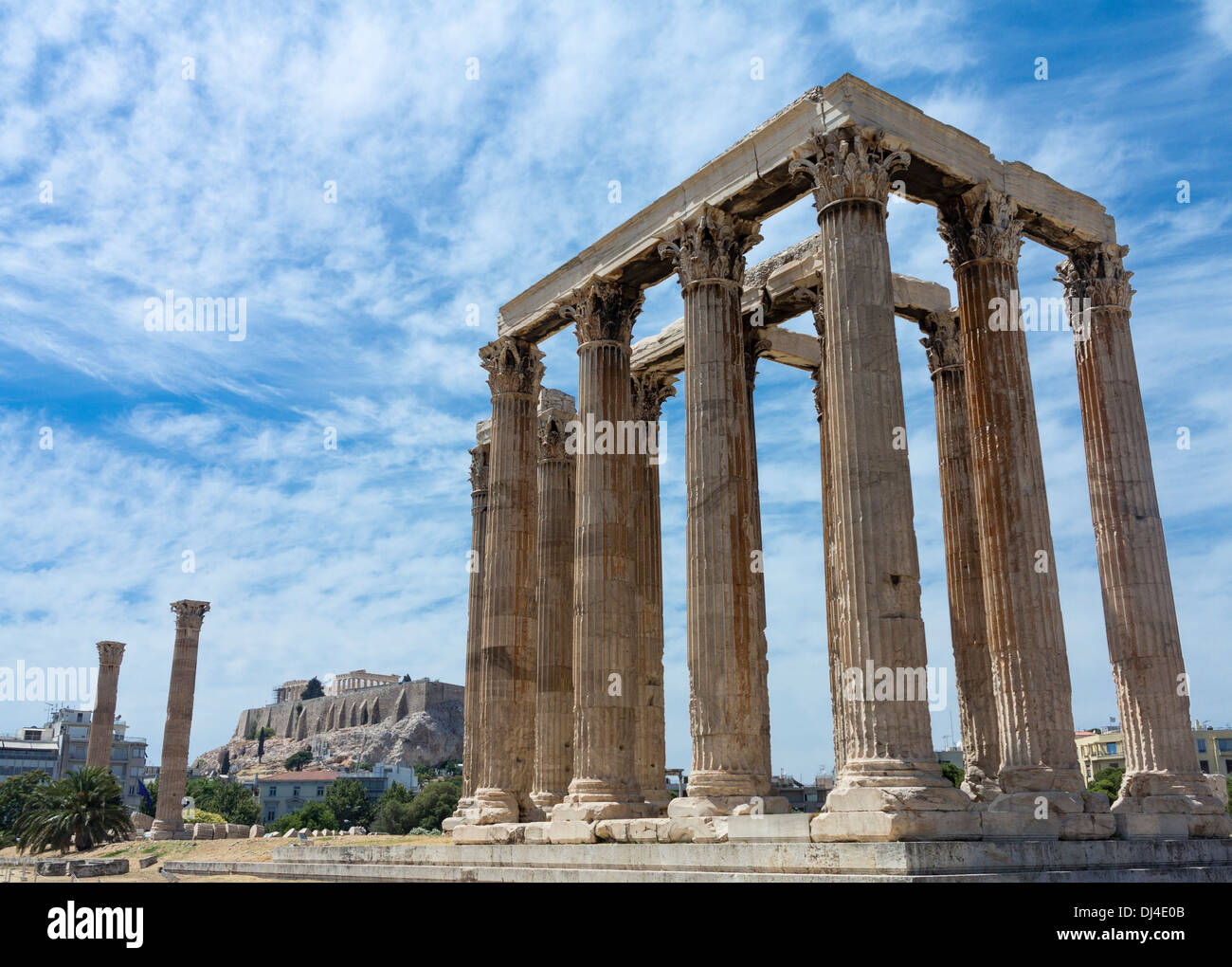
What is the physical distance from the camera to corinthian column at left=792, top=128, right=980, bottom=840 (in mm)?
17375

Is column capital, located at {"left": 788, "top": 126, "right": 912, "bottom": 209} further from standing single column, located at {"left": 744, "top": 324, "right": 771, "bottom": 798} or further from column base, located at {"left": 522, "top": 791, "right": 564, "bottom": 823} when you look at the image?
column base, located at {"left": 522, "top": 791, "right": 564, "bottom": 823}

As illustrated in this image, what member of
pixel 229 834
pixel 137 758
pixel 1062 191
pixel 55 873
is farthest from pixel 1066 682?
pixel 137 758

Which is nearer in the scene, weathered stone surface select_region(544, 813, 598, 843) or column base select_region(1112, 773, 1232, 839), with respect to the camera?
column base select_region(1112, 773, 1232, 839)

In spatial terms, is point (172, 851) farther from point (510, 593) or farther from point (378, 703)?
point (378, 703)

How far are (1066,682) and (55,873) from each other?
123 ft

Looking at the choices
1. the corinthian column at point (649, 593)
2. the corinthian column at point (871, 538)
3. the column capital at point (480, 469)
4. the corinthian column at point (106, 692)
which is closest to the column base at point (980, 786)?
the corinthian column at point (871, 538)

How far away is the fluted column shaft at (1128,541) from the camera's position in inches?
905

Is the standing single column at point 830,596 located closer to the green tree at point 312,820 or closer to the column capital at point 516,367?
the column capital at point 516,367

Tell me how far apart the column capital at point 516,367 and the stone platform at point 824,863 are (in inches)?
522

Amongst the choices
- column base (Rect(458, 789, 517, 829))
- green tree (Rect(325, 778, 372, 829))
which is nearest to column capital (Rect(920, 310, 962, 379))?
column base (Rect(458, 789, 517, 829))

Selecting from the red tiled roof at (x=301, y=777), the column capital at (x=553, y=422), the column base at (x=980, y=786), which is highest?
the column capital at (x=553, y=422)

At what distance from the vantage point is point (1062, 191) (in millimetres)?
25500

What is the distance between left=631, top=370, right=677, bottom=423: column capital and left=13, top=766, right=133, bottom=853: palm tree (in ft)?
152
